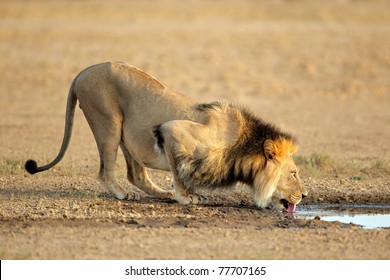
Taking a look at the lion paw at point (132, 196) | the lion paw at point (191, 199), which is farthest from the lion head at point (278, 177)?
the lion paw at point (132, 196)

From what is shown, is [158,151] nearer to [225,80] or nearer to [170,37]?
[225,80]

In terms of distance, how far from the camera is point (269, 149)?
9.05m

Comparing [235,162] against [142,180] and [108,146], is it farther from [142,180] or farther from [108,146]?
[108,146]

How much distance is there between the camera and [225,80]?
23625 millimetres

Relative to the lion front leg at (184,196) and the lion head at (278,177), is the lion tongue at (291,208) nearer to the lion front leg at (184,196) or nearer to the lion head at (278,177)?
the lion head at (278,177)

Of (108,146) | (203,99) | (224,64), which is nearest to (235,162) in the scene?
(108,146)

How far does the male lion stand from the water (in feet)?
1.42

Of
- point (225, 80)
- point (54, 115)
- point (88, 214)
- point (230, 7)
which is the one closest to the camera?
point (88, 214)

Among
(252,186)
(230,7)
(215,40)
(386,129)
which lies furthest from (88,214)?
(230,7)

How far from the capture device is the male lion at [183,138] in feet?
29.8

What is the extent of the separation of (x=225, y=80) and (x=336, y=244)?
16051 millimetres

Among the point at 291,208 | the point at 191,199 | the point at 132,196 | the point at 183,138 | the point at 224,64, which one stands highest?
the point at 224,64

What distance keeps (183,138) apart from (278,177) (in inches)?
42.6

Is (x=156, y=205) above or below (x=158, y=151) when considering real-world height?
below
